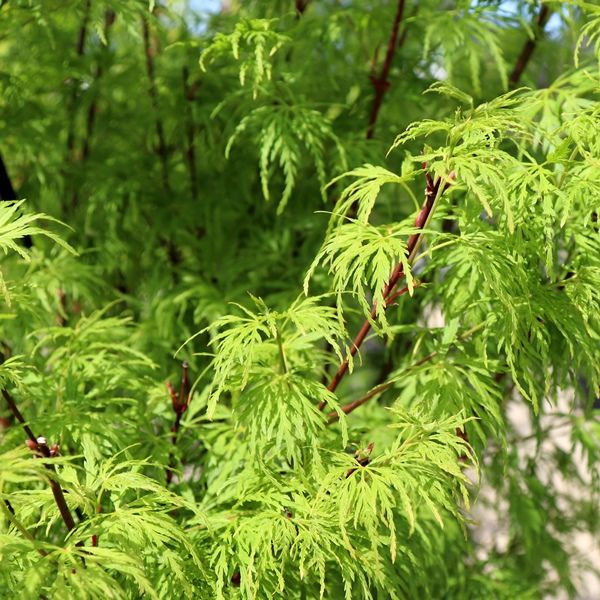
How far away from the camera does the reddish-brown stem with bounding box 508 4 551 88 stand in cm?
130

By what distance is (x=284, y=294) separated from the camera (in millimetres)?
1229

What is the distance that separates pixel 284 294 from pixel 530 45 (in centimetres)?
57

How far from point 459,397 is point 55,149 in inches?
33.3

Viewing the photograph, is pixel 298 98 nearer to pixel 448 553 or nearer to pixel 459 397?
pixel 459 397

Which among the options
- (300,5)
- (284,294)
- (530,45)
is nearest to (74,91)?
(300,5)

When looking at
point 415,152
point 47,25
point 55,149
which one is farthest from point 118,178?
point 415,152

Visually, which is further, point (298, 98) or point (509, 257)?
point (298, 98)

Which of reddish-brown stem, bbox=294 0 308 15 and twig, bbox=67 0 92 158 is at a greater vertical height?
reddish-brown stem, bbox=294 0 308 15

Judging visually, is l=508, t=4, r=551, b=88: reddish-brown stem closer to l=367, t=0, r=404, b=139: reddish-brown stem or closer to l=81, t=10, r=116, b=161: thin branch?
l=367, t=0, r=404, b=139: reddish-brown stem

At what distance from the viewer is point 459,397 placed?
2.96 feet

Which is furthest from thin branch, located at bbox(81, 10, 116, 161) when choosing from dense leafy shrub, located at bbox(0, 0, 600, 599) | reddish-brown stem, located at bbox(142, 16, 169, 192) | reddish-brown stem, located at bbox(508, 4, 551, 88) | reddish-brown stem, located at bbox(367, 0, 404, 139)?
reddish-brown stem, located at bbox(508, 4, 551, 88)

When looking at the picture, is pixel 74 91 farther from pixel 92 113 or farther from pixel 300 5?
pixel 300 5

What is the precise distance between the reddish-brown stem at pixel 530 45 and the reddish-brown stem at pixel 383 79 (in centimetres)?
24

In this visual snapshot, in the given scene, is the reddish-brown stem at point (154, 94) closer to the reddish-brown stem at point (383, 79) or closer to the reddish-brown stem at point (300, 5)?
the reddish-brown stem at point (300, 5)
